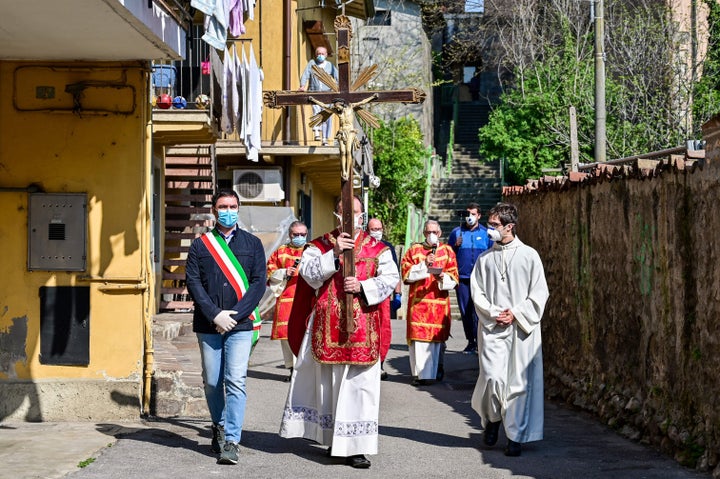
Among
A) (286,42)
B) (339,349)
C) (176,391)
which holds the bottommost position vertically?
(176,391)

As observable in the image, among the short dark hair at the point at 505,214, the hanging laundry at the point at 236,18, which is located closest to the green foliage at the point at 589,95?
the hanging laundry at the point at 236,18

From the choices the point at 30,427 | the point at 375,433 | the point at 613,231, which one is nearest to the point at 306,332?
the point at 375,433

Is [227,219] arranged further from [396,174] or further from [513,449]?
[396,174]

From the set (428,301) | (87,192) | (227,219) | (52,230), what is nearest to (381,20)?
(428,301)

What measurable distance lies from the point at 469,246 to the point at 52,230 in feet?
25.2

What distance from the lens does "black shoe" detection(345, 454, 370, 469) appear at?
8.85 m

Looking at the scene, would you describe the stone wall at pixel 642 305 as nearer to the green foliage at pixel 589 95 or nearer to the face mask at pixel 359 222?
the face mask at pixel 359 222

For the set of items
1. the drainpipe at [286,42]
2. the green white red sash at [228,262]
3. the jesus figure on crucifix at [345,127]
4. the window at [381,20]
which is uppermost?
the window at [381,20]

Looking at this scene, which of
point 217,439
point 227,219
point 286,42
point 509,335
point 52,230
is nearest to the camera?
point 217,439

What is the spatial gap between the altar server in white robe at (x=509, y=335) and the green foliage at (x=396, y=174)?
28.6 meters

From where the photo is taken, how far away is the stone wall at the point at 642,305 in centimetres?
873

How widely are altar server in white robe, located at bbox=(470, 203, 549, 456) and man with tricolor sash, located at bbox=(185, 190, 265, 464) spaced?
193 centimetres

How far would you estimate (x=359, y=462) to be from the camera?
8.85m

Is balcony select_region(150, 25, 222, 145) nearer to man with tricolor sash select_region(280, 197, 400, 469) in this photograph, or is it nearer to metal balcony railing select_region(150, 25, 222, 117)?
metal balcony railing select_region(150, 25, 222, 117)
